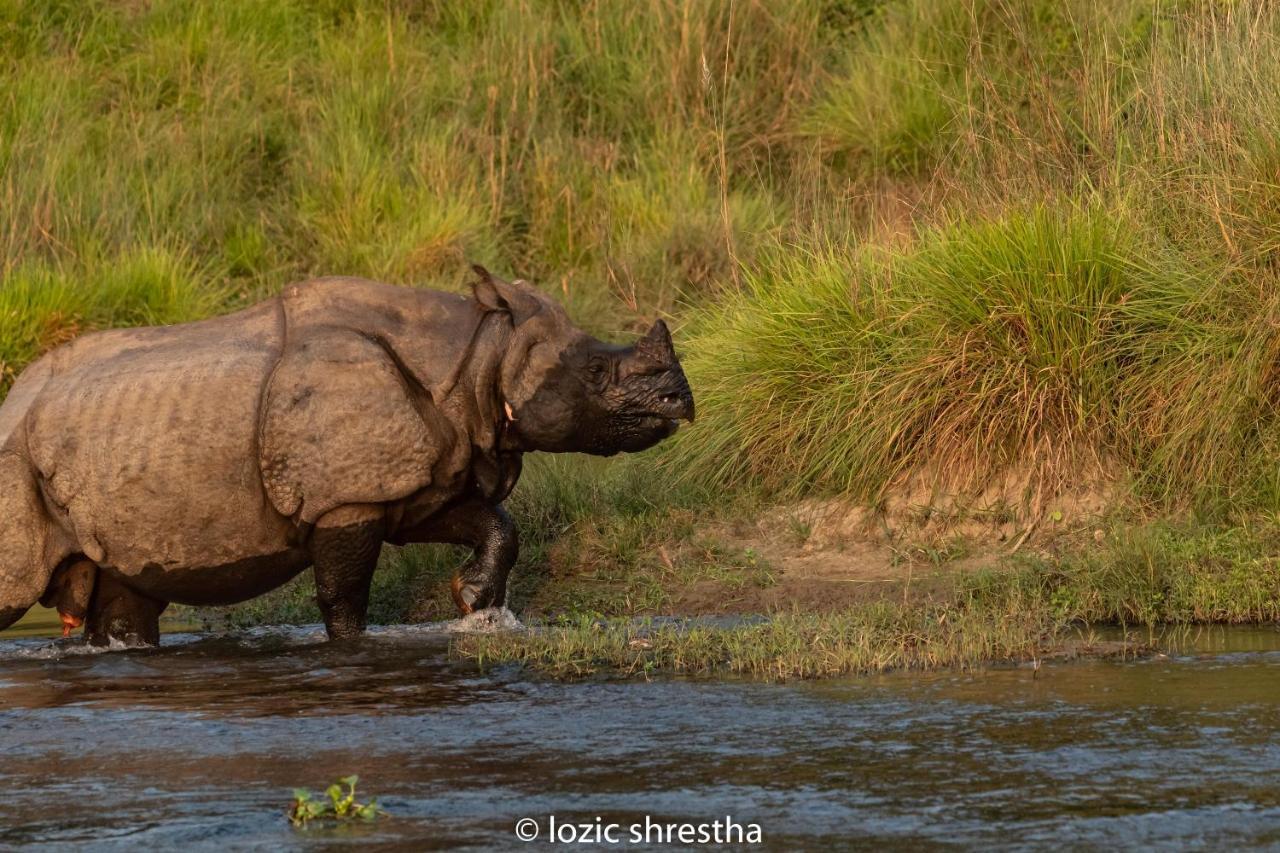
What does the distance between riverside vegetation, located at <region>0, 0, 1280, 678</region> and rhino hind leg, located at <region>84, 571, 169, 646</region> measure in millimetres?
989

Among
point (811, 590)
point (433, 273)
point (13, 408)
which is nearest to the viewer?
point (13, 408)

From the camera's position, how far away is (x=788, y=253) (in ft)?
33.7

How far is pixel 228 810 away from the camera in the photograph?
5.10 meters

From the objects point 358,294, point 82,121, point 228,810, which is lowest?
point 228,810

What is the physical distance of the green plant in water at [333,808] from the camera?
193 inches

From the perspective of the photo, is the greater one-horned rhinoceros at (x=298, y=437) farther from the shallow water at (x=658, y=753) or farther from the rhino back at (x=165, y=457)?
the shallow water at (x=658, y=753)

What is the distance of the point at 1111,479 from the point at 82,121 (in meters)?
8.52

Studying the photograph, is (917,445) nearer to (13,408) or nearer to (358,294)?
(358,294)

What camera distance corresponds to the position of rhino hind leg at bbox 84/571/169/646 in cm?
795

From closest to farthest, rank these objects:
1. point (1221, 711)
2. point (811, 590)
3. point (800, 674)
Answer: point (1221, 711), point (800, 674), point (811, 590)

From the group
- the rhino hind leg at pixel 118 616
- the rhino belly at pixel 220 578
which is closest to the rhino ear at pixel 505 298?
the rhino belly at pixel 220 578

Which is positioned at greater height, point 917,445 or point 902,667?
point 917,445

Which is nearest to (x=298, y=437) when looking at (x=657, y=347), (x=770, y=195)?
(x=657, y=347)

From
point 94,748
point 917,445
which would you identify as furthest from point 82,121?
point 94,748
